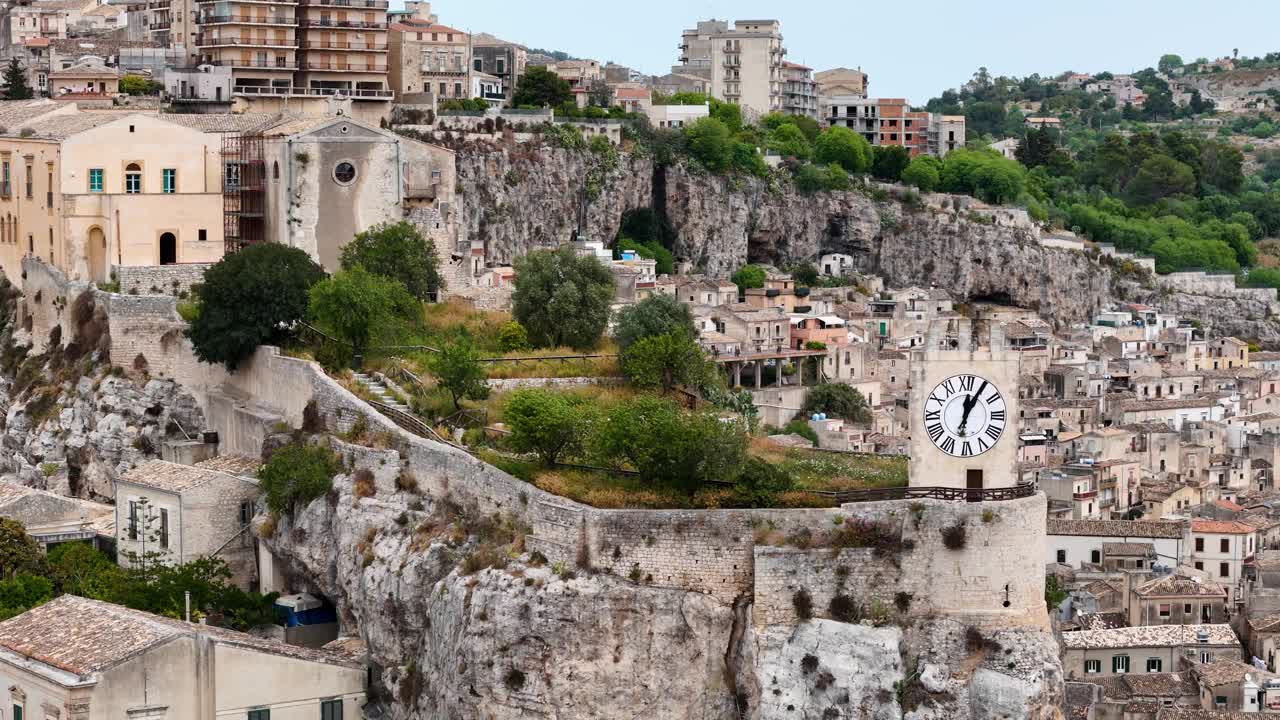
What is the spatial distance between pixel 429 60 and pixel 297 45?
16768 mm

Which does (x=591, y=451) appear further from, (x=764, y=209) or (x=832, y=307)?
(x=764, y=209)

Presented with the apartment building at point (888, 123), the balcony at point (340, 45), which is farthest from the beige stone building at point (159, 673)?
the apartment building at point (888, 123)

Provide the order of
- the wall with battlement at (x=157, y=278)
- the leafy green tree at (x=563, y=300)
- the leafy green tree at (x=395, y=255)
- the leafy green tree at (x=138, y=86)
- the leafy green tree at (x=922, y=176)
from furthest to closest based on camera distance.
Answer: the leafy green tree at (x=922, y=176)
the leafy green tree at (x=138, y=86)
the wall with battlement at (x=157, y=278)
the leafy green tree at (x=395, y=255)
the leafy green tree at (x=563, y=300)

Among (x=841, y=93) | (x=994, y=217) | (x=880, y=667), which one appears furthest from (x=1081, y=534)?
(x=841, y=93)

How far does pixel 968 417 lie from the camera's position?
4281 centimetres

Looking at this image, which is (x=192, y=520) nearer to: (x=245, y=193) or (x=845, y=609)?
(x=245, y=193)

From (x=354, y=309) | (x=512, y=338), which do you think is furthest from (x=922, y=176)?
(x=354, y=309)

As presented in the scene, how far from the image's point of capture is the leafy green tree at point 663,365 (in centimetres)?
5456

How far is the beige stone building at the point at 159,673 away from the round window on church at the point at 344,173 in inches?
687

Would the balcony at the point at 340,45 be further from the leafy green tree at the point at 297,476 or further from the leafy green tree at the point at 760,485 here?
the leafy green tree at the point at 760,485

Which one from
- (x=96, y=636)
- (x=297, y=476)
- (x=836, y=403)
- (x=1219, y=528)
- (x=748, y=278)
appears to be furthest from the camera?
(x=748, y=278)

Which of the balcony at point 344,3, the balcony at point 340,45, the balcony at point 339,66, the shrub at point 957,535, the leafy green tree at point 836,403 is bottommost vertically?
the leafy green tree at point 836,403

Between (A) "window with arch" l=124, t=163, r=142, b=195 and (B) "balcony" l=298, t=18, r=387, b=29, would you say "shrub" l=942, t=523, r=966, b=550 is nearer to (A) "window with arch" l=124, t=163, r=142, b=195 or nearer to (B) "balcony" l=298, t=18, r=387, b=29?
(A) "window with arch" l=124, t=163, r=142, b=195

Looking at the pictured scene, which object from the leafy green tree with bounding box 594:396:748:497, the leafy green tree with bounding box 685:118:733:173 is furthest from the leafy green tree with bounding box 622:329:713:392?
the leafy green tree with bounding box 685:118:733:173
